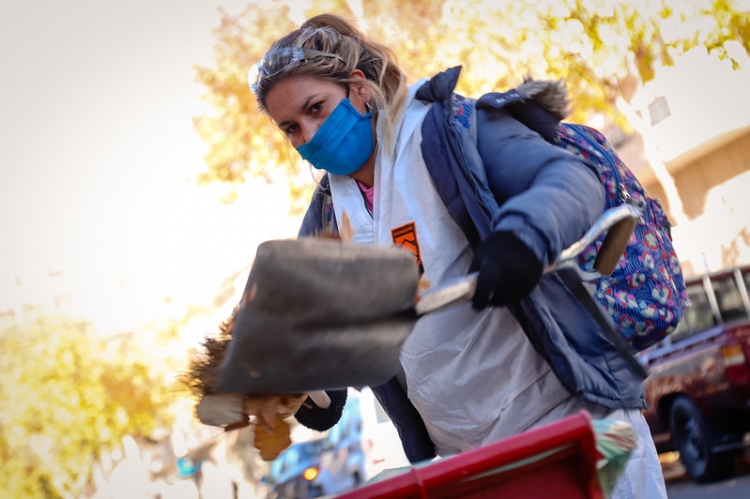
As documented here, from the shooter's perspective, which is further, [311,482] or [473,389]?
[311,482]

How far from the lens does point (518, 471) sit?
1169mm

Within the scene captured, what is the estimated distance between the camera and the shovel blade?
3.81 feet

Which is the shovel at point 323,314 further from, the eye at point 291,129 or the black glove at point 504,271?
the eye at point 291,129

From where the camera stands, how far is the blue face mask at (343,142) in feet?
6.43

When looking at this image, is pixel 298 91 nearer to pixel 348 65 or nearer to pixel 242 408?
pixel 348 65

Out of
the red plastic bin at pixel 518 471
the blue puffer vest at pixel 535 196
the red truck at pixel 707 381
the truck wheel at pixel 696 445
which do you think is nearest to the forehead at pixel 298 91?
the blue puffer vest at pixel 535 196

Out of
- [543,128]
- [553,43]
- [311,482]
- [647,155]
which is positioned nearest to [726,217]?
[647,155]

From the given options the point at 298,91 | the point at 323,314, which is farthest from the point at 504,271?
the point at 298,91

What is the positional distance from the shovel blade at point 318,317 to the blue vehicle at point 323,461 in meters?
5.22

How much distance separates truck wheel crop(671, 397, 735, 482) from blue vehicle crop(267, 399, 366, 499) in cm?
266

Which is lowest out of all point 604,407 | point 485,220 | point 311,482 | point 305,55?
point 311,482

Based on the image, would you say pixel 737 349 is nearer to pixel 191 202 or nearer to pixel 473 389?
pixel 473 389

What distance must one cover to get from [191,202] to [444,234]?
8632 millimetres

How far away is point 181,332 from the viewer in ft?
29.2
